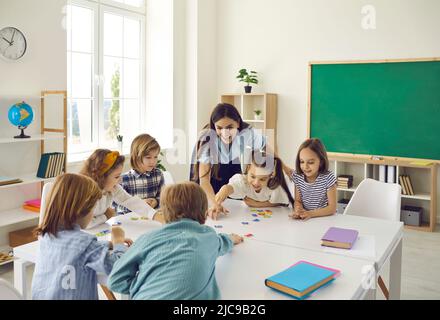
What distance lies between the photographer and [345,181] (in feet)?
16.6

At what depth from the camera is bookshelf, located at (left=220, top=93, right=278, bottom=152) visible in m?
5.51

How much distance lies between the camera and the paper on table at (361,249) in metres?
1.93

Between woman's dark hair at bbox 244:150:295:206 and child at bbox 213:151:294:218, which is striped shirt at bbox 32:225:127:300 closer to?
child at bbox 213:151:294:218

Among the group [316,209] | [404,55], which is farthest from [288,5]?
[316,209]

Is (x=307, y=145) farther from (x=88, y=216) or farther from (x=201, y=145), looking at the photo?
(x=88, y=216)

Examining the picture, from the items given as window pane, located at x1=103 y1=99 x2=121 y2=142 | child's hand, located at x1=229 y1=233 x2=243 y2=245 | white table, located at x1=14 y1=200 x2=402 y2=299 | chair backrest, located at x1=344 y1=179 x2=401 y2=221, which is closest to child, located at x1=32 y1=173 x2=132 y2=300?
white table, located at x1=14 y1=200 x2=402 y2=299

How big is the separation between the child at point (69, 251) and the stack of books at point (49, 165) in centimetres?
230

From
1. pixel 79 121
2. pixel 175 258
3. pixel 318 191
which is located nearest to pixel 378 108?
pixel 318 191

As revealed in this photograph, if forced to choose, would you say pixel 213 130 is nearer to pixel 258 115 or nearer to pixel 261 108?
pixel 258 115

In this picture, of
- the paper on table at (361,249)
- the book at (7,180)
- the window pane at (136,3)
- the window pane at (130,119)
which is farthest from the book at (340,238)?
the window pane at (136,3)

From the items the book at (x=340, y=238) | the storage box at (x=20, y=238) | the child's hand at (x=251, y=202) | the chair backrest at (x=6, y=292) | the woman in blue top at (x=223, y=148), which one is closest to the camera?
the chair backrest at (x=6, y=292)

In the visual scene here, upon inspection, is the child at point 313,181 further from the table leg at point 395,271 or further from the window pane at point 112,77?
the window pane at point 112,77

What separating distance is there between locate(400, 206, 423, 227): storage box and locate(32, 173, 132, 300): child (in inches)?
152

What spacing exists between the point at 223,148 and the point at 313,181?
73 cm
